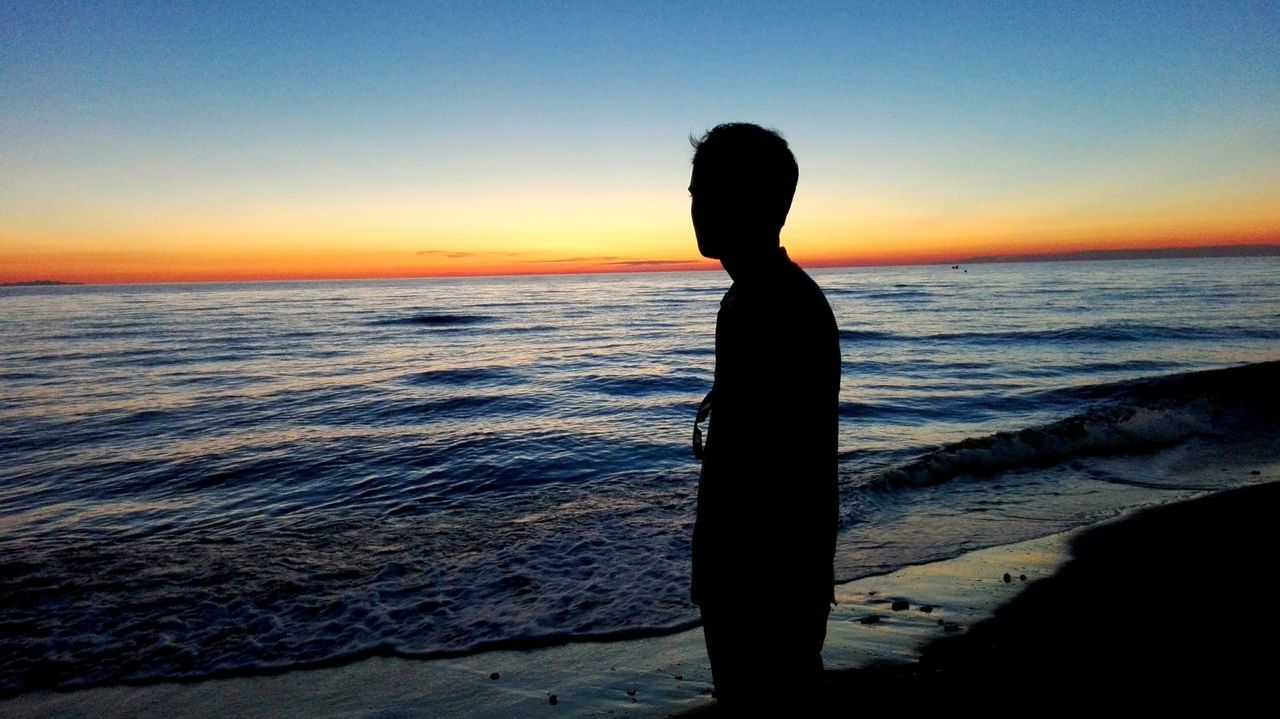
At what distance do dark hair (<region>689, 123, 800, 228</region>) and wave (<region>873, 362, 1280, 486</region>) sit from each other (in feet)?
27.7

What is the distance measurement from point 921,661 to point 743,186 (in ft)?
12.8

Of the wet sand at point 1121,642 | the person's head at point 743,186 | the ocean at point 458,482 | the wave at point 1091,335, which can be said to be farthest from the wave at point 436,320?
the person's head at point 743,186

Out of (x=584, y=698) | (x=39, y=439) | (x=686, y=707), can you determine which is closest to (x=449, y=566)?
(x=584, y=698)

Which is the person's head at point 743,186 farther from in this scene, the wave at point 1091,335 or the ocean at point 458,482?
the wave at point 1091,335

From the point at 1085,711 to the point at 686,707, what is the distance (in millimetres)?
2217

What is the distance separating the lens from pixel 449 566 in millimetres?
7059

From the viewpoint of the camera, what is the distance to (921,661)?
445 cm

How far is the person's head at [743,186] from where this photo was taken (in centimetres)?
187

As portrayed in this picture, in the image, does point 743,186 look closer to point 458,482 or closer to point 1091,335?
point 458,482

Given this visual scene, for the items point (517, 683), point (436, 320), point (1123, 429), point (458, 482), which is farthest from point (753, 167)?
point (436, 320)

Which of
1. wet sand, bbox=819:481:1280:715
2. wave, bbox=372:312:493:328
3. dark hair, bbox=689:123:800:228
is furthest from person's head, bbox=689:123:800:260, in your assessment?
wave, bbox=372:312:493:328

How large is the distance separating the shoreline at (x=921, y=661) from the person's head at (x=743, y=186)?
3.21m

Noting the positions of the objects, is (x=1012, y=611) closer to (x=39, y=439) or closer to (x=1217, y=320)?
(x=39, y=439)

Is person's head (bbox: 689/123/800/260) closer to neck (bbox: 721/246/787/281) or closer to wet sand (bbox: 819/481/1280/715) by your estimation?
neck (bbox: 721/246/787/281)
